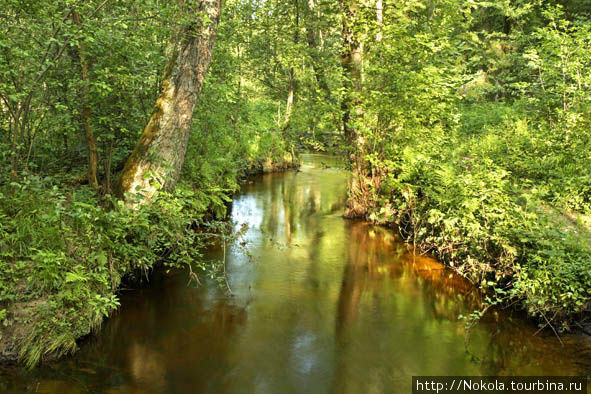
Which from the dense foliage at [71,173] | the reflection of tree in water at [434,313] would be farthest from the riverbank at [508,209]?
the dense foliage at [71,173]

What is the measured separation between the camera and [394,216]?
10.7 meters

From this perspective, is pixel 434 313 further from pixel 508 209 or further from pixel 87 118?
pixel 87 118

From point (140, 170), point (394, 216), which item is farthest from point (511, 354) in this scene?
point (140, 170)

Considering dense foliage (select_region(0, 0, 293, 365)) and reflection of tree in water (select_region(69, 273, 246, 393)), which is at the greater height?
dense foliage (select_region(0, 0, 293, 365))

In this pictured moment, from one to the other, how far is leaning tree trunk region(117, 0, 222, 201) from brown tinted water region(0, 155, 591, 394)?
194 cm

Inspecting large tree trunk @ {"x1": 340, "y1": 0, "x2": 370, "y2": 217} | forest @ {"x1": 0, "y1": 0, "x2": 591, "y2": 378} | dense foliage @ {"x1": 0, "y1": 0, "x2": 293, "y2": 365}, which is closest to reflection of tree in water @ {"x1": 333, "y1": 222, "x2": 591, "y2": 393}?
forest @ {"x1": 0, "y1": 0, "x2": 591, "y2": 378}

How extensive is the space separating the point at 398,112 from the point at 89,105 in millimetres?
6601

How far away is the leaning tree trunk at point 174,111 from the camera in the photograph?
6.99 meters

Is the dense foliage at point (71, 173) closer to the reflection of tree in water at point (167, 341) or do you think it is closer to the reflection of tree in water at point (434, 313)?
the reflection of tree in water at point (167, 341)

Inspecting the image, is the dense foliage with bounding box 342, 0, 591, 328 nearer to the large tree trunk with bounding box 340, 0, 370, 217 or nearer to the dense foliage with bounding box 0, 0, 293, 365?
the large tree trunk with bounding box 340, 0, 370, 217

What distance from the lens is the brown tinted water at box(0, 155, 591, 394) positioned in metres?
4.81

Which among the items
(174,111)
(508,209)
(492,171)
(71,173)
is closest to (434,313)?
(508,209)

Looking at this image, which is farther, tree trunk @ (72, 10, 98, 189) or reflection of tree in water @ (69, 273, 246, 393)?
tree trunk @ (72, 10, 98, 189)

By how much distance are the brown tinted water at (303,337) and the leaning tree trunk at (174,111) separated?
6.36 ft
